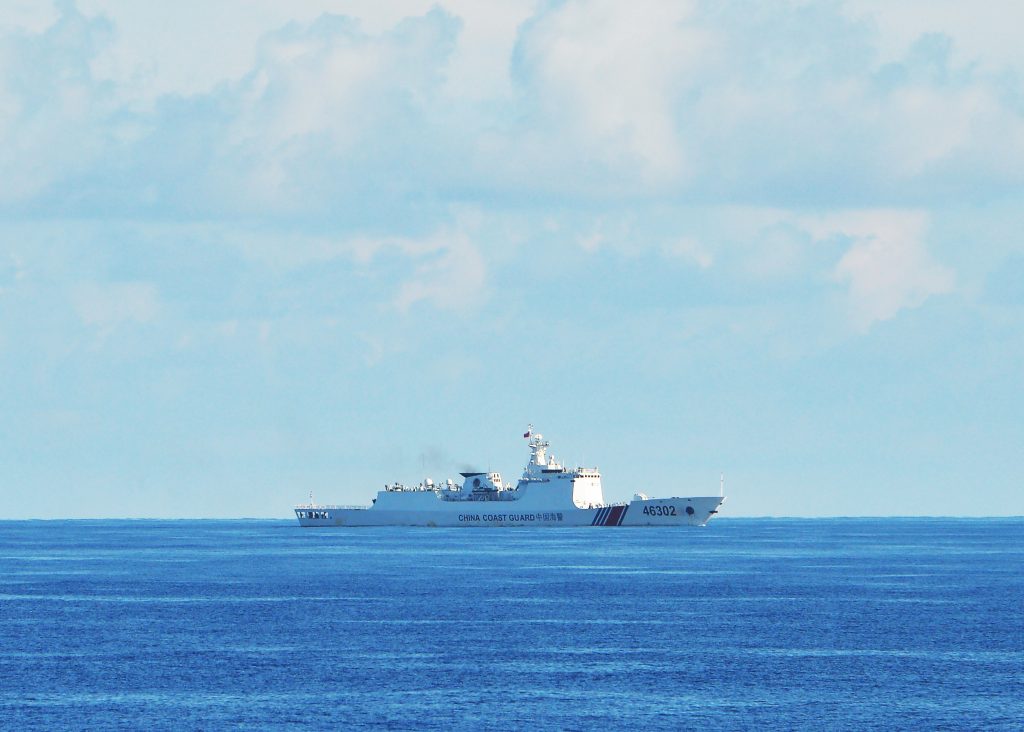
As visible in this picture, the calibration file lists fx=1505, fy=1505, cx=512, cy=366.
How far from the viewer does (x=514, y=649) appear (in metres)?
66.2

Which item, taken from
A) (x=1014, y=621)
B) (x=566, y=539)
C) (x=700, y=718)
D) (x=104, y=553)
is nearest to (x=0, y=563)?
(x=104, y=553)

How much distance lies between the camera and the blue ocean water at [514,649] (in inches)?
1987

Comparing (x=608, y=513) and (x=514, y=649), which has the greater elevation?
(x=608, y=513)

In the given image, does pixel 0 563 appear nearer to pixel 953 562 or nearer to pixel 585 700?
pixel 953 562

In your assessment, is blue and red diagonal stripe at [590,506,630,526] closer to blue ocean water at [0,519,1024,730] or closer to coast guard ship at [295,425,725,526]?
coast guard ship at [295,425,725,526]

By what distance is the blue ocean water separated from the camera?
5047cm

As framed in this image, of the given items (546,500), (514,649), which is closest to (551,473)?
(546,500)

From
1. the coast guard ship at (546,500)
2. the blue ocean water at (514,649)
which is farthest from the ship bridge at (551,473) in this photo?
the blue ocean water at (514,649)

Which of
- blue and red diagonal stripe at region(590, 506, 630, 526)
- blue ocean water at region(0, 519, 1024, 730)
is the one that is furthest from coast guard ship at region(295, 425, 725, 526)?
blue ocean water at region(0, 519, 1024, 730)

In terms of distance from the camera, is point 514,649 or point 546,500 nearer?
point 514,649

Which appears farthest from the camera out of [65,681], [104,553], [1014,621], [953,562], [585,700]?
[104,553]

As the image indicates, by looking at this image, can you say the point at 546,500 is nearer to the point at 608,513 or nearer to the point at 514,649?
the point at 608,513

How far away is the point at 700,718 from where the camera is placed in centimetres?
4962

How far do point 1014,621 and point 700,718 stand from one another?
3478 centimetres
